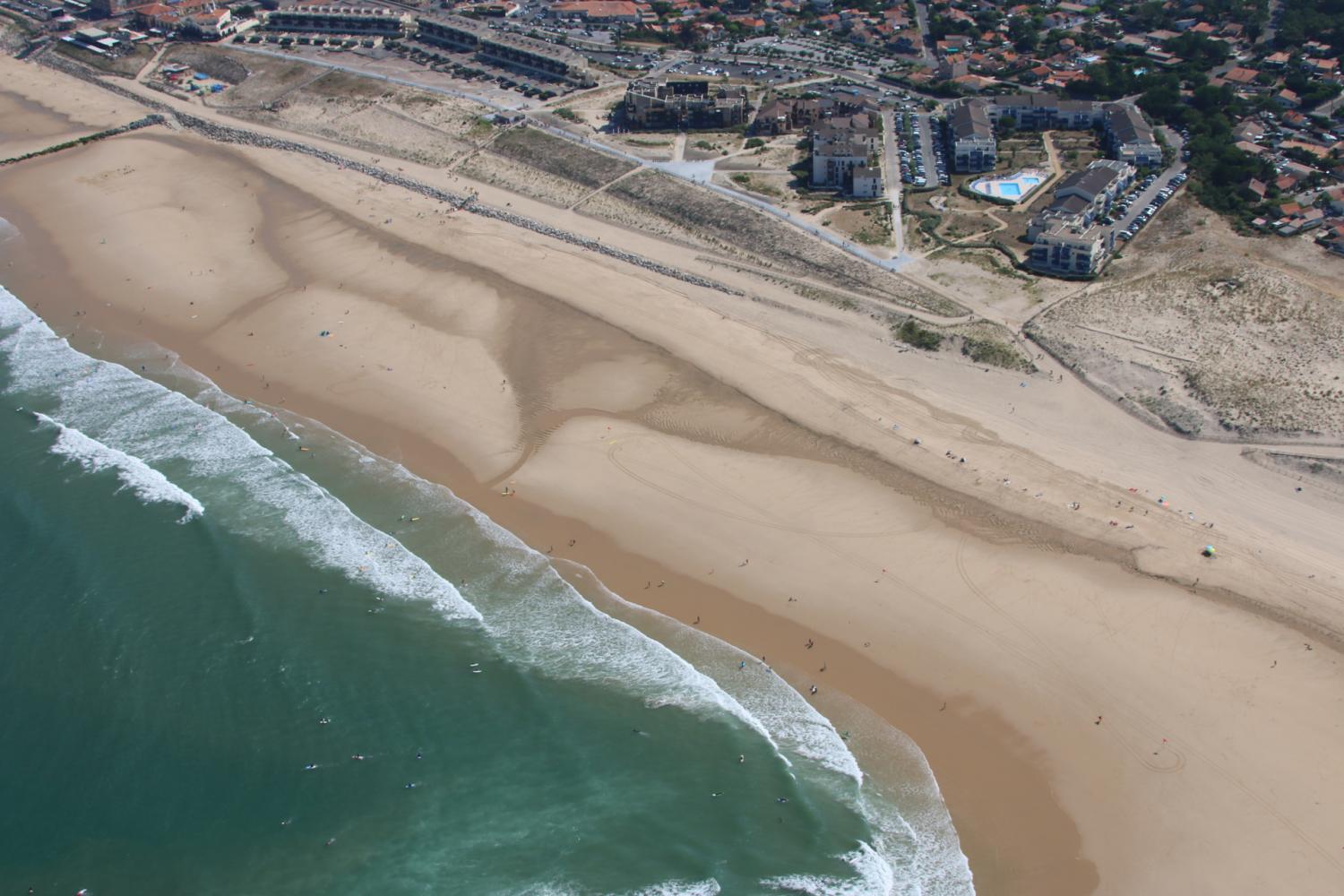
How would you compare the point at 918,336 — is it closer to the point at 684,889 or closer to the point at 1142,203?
the point at 1142,203

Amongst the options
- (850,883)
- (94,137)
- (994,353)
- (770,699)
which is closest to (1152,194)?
(994,353)

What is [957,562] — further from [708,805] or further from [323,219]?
[323,219]

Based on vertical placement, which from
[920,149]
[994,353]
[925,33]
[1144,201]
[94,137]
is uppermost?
[925,33]

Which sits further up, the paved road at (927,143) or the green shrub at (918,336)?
the paved road at (927,143)

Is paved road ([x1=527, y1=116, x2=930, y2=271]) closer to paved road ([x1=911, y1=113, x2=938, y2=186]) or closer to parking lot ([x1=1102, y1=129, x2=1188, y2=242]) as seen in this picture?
paved road ([x1=911, y1=113, x2=938, y2=186])

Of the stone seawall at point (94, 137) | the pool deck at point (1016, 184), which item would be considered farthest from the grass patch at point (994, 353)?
the stone seawall at point (94, 137)

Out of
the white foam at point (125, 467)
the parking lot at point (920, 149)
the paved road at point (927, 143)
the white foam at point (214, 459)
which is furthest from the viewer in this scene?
the paved road at point (927, 143)

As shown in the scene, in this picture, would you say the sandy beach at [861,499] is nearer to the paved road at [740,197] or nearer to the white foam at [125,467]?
the paved road at [740,197]

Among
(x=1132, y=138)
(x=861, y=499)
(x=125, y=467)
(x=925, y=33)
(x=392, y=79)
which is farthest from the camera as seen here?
(x=925, y=33)

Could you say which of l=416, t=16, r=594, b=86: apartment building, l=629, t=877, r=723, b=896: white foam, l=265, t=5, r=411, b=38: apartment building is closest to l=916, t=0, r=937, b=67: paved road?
l=416, t=16, r=594, b=86: apartment building
